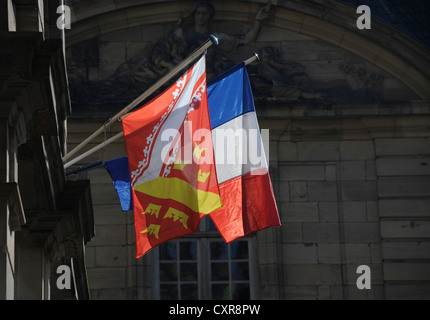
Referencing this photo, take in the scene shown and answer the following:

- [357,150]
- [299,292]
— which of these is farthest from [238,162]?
[357,150]

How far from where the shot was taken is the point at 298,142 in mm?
25844

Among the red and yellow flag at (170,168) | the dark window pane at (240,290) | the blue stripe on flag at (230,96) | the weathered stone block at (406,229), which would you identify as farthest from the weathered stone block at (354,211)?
the red and yellow flag at (170,168)

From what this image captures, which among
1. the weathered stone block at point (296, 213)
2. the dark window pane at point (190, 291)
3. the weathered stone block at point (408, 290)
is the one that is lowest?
the weathered stone block at point (408, 290)

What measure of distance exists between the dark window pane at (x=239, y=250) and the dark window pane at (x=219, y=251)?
0.11 metres

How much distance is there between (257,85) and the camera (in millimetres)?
25859

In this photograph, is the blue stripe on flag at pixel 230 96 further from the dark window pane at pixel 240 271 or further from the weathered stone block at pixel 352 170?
the weathered stone block at pixel 352 170

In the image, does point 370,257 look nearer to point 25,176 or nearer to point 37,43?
point 25,176

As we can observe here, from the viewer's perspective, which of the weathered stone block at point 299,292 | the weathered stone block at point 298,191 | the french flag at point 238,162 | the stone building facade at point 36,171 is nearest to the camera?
the stone building facade at point 36,171

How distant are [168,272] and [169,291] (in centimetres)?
32

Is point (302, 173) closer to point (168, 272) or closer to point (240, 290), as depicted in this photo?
point (240, 290)

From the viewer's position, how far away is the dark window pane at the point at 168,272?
2553cm

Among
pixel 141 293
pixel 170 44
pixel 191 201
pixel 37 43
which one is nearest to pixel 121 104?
pixel 170 44

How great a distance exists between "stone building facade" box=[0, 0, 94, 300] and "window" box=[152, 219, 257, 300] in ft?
15.1

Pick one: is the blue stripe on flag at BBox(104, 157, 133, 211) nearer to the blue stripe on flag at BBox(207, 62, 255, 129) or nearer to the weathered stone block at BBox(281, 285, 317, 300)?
the blue stripe on flag at BBox(207, 62, 255, 129)
